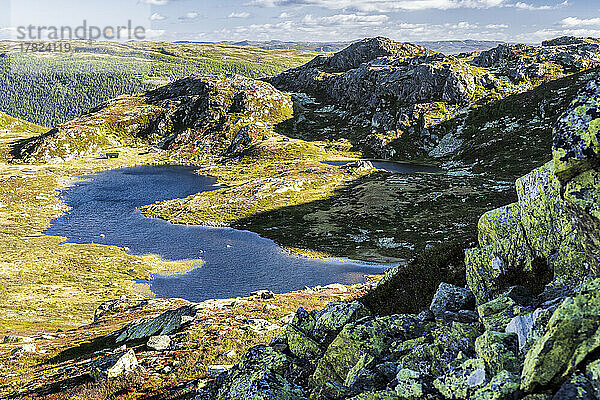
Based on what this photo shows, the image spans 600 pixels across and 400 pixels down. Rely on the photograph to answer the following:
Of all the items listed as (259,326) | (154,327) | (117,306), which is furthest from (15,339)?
(259,326)

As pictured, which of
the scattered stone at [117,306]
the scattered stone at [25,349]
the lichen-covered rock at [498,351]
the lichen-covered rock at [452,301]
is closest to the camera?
the lichen-covered rock at [498,351]

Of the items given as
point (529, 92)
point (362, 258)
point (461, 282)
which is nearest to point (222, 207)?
point (362, 258)

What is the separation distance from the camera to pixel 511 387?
335 inches

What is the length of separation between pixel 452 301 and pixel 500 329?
14.4 ft

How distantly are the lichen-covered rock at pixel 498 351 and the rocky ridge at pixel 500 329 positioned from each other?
25 mm

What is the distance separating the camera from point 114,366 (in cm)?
2456

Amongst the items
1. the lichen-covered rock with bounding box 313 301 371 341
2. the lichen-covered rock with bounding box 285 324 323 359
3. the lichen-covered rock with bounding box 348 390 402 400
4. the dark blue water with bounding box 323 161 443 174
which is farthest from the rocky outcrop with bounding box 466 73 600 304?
the dark blue water with bounding box 323 161 443 174

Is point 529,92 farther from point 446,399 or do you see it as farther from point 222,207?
point 446,399

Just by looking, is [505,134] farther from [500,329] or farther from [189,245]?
[500,329]

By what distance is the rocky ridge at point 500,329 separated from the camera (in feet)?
26.8

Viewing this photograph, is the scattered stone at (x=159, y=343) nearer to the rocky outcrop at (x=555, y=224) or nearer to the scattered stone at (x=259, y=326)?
the scattered stone at (x=259, y=326)

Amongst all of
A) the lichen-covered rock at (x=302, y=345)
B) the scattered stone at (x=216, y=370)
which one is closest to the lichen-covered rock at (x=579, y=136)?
the lichen-covered rock at (x=302, y=345)

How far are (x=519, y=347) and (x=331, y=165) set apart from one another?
148 meters

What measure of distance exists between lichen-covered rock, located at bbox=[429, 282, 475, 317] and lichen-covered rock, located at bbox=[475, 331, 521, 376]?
4.48 meters
